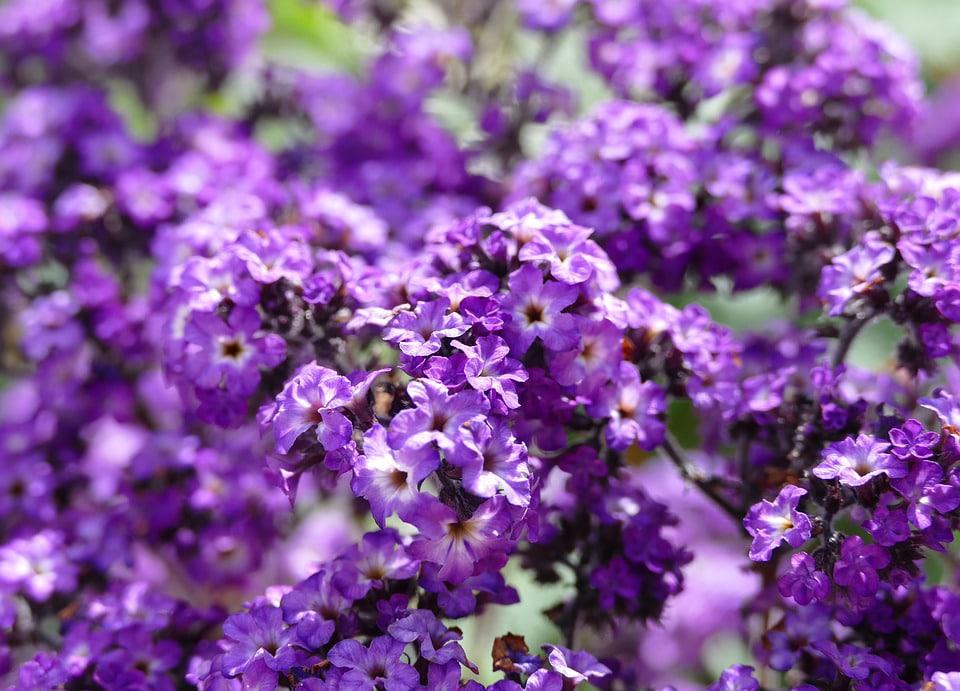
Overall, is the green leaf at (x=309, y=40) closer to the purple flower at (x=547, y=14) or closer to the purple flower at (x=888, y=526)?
the purple flower at (x=547, y=14)

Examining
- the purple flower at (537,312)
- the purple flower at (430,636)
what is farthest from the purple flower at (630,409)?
the purple flower at (430,636)

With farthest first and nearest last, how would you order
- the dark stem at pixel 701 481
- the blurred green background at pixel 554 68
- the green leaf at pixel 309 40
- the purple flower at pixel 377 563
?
the green leaf at pixel 309 40 → the blurred green background at pixel 554 68 → the dark stem at pixel 701 481 → the purple flower at pixel 377 563

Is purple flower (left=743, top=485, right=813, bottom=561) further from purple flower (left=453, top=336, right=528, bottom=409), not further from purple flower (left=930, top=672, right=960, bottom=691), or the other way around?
purple flower (left=453, top=336, right=528, bottom=409)

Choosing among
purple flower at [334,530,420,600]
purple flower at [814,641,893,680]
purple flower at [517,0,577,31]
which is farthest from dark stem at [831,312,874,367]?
purple flower at [517,0,577,31]

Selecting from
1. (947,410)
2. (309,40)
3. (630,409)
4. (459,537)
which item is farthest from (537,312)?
(309,40)

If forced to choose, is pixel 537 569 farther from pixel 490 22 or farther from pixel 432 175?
pixel 490 22

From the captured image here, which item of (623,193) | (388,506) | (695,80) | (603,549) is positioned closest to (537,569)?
(603,549)
